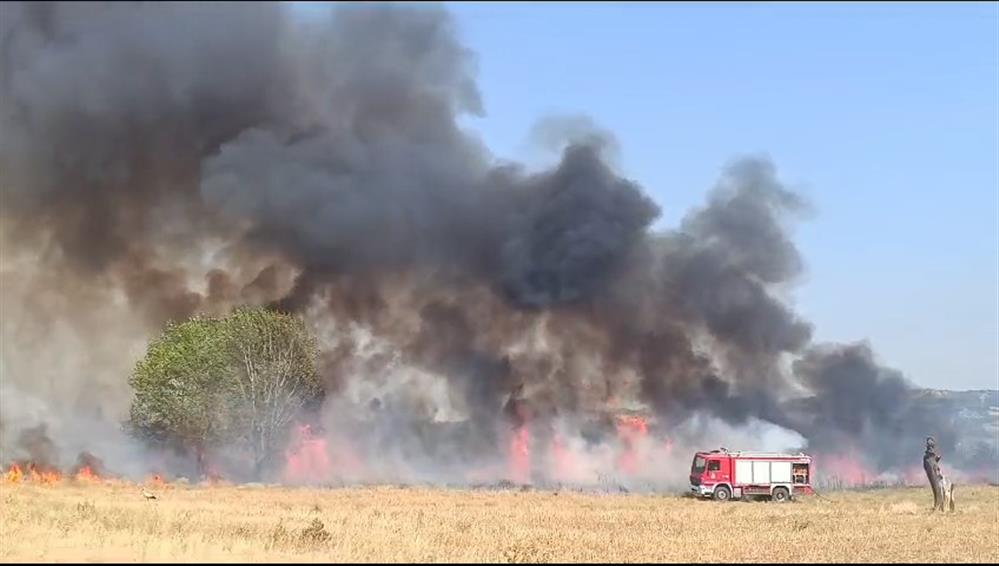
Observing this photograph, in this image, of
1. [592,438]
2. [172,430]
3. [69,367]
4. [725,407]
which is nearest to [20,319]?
[69,367]

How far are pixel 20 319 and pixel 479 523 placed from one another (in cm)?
6846

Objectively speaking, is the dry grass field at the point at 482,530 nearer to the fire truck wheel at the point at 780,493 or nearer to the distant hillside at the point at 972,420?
the fire truck wheel at the point at 780,493

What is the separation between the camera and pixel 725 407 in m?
80.4

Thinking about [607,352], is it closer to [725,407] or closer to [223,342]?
[725,407]

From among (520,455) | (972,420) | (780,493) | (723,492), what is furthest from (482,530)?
(972,420)

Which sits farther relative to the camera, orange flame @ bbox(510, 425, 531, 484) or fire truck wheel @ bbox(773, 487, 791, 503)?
orange flame @ bbox(510, 425, 531, 484)

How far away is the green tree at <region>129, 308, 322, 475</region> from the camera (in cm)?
7131

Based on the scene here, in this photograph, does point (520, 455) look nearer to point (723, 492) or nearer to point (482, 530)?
point (723, 492)

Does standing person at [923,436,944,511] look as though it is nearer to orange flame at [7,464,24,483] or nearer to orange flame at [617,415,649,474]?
orange flame at [617,415,649,474]

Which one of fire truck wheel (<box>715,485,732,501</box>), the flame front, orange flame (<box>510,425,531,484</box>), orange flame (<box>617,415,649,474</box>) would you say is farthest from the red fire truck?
the flame front

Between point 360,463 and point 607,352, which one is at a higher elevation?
point 607,352

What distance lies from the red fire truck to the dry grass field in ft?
16.1

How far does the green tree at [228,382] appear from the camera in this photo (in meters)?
71.3

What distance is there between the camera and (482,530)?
3184cm
